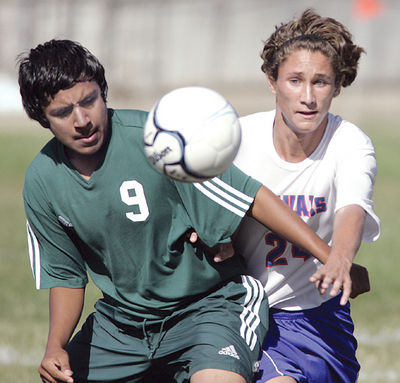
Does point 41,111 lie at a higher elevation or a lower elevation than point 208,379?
higher

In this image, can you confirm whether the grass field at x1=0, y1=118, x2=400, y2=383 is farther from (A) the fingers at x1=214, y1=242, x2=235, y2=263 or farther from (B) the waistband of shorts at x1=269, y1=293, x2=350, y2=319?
(A) the fingers at x1=214, y1=242, x2=235, y2=263

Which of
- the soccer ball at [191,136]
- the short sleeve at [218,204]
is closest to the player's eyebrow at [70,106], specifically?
the soccer ball at [191,136]

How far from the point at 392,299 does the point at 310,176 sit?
373cm

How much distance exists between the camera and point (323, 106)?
3932 mm

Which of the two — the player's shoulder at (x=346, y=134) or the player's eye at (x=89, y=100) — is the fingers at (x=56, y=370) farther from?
the player's shoulder at (x=346, y=134)

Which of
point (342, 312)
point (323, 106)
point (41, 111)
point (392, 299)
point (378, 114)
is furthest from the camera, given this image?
point (378, 114)

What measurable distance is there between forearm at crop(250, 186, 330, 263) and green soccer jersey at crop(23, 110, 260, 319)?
63 mm

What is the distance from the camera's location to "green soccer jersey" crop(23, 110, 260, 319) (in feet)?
12.1

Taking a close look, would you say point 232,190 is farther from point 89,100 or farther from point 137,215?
point 89,100

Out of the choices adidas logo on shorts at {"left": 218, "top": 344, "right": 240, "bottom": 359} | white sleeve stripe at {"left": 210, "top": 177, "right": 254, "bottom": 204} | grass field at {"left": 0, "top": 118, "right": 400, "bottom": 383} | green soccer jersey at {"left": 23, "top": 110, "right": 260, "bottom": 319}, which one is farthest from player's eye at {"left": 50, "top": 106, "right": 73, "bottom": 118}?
grass field at {"left": 0, "top": 118, "right": 400, "bottom": 383}

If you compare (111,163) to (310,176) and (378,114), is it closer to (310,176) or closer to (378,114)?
(310,176)

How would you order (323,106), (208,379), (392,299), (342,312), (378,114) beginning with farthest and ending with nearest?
(378,114) < (392,299) < (342,312) < (323,106) < (208,379)

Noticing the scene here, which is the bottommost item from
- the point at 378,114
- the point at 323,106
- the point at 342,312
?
the point at 378,114

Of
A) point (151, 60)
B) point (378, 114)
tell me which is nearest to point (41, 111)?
point (378, 114)
